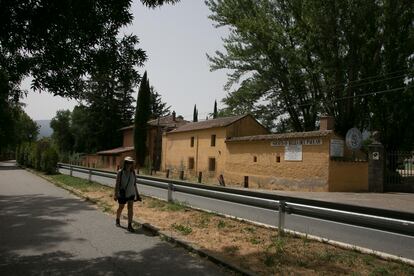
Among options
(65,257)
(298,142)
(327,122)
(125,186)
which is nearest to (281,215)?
(125,186)

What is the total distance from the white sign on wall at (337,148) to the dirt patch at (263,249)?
56.8 ft

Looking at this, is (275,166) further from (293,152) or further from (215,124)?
(215,124)

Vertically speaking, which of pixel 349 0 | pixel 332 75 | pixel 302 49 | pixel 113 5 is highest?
pixel 349 0

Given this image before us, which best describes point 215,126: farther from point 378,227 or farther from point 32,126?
point 32,126

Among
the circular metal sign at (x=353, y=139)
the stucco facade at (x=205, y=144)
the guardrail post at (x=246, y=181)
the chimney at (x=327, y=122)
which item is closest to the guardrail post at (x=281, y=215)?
the circular metal sign at (x=353, y=139)

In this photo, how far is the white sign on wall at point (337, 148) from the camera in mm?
27897

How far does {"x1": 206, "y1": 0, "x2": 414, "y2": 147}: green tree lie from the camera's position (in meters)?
33.2

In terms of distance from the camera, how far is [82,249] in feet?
26.5

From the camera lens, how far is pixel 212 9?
41750mm

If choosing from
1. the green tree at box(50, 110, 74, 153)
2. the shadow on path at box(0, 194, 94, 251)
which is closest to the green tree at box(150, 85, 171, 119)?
the green tree at box(50, 110, 74, 153)

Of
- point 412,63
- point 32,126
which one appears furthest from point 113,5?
point 32,126

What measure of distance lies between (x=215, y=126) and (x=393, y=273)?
1357 inches

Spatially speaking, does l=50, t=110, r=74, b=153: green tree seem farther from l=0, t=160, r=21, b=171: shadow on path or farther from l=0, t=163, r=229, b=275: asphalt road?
l=0, t=163, r=229, b=275: asphalt road

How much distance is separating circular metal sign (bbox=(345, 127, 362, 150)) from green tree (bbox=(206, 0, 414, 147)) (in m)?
5.29
